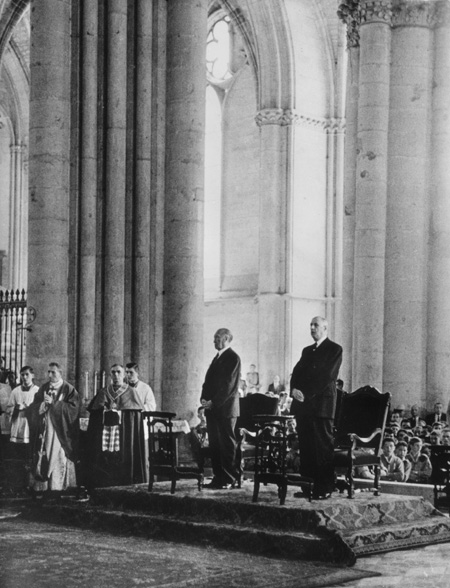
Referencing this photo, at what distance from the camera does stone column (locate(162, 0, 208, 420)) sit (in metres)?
16.2

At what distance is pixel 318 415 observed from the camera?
10.9m

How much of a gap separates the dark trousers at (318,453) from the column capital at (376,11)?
9871 mm

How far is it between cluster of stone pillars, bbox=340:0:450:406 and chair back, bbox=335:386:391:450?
6108 mm

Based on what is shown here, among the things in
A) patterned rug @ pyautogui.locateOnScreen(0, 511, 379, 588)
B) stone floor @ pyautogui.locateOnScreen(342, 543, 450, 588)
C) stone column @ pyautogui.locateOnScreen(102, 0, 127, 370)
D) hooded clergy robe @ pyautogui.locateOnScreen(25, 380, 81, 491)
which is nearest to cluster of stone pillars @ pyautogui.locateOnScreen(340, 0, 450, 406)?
stone column @ pyautogui.locateOnScreen(102, 0, 127, 370)

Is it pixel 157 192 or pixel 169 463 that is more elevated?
pixel 157 192

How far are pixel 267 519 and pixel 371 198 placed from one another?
9.11 m

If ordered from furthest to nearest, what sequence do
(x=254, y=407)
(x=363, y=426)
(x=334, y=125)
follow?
(x=334, y=125)
(x=254, y=407)
(x=363, y=426)

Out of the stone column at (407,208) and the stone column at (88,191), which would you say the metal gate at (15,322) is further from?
the stone column at (407,208)

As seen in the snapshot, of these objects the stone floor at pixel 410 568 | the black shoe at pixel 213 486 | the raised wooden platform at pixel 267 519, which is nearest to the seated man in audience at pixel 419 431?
the raised wooden platform at pixel 267 519

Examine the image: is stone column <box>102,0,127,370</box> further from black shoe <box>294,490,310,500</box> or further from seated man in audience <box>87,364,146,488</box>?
black shoe <box>294,490,310,500</box>

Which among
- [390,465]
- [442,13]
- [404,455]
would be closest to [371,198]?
[442,13]

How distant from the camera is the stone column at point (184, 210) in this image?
16.2 meters

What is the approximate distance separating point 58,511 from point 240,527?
8.24ft

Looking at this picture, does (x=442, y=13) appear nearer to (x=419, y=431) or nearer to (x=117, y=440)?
(x=419, y=431)
